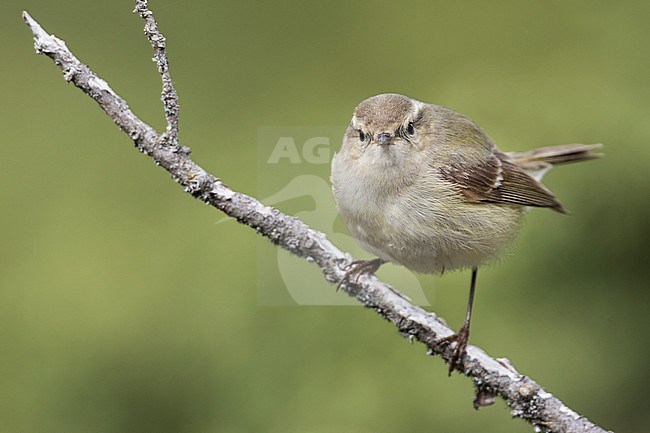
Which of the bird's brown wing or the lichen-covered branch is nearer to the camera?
the lichen-covered branch

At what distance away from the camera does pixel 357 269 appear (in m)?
1.19

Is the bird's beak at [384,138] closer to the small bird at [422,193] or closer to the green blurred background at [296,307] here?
the small bird at [422,193]

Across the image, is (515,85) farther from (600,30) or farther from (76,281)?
(76,281)

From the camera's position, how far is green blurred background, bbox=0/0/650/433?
1769mm

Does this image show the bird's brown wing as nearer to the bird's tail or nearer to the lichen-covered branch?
the bird's tail

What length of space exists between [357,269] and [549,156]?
0.65 metres

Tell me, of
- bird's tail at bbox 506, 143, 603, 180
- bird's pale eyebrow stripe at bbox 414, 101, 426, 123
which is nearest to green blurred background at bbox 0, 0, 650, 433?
bird's tail at bbox 506, 143, 603, 180

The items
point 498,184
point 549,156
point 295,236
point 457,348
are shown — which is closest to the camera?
point 295,236

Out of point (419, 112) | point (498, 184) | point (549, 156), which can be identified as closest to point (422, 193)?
point (419, 112)

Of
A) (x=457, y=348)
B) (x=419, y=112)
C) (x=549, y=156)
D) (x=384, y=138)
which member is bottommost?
(x=457, y=348)

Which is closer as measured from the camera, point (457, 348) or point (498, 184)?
point (457, 348)

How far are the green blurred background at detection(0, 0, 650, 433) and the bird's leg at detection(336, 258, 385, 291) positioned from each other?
10.8 inches

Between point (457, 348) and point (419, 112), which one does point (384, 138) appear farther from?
point (457, 348)

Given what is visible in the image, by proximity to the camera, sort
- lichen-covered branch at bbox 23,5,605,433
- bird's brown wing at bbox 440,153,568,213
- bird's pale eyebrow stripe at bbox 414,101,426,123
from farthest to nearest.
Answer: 1. bird's brown wing at bbox 440,153,568,213
2. bird's pale eyebrow stripe at bbox 414,101,426,123
3. lichen-covered branch at bbox 23,5,605,433
